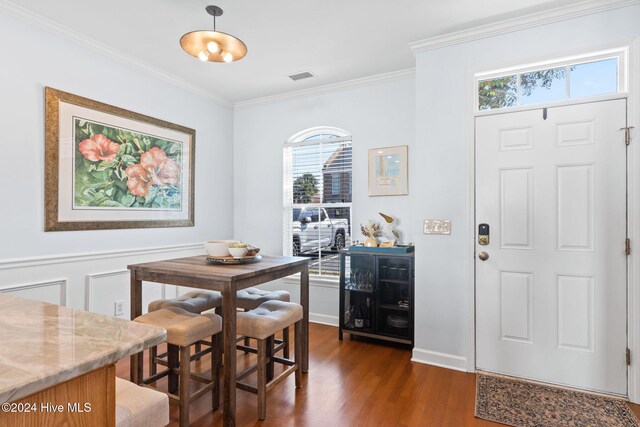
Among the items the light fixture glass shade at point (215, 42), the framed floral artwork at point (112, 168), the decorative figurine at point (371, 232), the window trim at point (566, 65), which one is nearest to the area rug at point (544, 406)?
the decorative figurine at point (371, 232)

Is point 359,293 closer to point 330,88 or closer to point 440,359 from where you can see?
point 440,359

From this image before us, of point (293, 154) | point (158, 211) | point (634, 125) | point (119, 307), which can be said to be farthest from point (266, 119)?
point (634, 125)

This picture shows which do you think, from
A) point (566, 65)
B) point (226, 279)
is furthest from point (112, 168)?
point (566, 65)

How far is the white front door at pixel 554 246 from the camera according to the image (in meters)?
2.42

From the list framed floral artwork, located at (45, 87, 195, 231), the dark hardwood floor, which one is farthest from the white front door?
framed floral artwork, located at (45, 87, 195, 231)

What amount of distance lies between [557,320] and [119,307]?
3.81 metres

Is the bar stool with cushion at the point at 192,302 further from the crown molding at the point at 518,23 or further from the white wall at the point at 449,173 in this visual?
the crown molding at the point at 518,23

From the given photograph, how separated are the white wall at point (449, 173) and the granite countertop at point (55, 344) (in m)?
2.53

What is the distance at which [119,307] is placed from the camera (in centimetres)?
327

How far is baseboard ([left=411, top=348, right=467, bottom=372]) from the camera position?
283 cm

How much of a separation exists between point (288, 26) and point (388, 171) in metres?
1.73

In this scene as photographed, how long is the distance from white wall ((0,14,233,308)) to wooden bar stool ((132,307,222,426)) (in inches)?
49.7

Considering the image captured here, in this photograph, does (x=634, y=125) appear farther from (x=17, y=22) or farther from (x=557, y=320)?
(x=17, y=22)

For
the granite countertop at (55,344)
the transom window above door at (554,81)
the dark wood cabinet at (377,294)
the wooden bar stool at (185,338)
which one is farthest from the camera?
the dark wood cabinet at (377,294)
